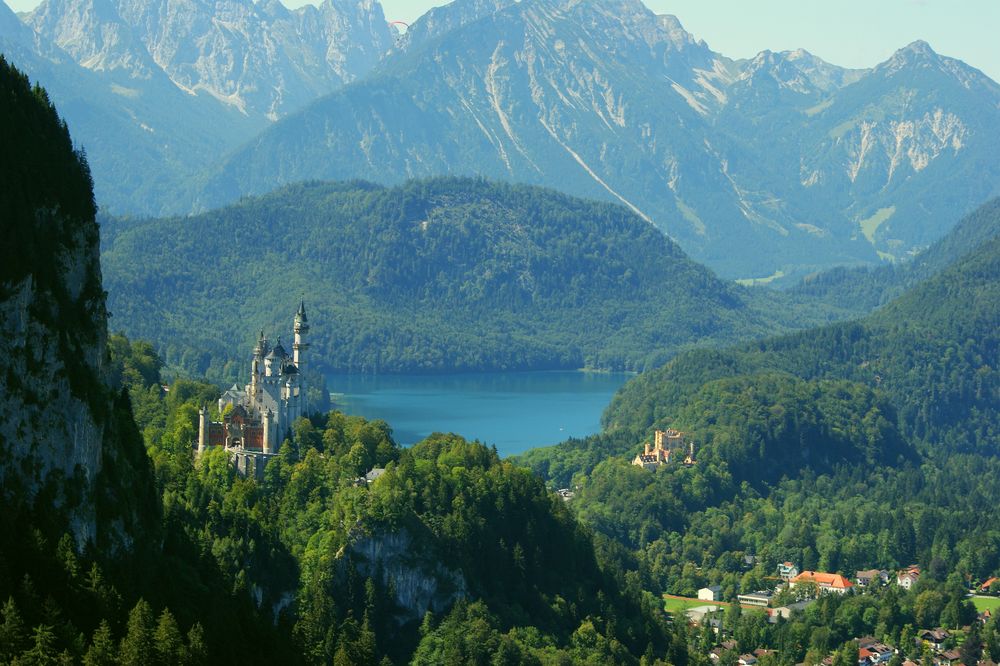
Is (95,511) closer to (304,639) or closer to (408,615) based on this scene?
(304,639)

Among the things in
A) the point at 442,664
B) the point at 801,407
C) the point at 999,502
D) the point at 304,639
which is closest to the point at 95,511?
the point at 304,639

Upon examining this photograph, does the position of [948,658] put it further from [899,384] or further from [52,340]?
[899,384]

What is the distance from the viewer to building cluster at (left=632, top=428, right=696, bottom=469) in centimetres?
14050

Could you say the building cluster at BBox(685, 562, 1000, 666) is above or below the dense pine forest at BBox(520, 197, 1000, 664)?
below

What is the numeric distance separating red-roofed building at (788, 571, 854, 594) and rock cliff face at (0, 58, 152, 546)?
56057mm

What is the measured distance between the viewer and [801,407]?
160m

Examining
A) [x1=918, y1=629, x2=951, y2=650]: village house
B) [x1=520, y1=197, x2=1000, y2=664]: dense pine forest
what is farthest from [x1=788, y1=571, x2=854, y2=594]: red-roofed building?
[x1=918, y1=629, x2=951, y2=650]: village house

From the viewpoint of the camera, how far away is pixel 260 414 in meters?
90.8

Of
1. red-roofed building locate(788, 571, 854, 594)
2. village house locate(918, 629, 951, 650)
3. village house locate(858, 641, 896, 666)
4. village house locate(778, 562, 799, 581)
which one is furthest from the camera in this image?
village house locate(778, 562, 799, 581)

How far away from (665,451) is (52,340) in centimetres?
9198

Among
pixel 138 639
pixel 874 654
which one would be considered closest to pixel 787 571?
pixel 874 654

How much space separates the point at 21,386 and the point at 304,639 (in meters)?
15.3

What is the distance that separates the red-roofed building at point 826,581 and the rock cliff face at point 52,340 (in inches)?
2207

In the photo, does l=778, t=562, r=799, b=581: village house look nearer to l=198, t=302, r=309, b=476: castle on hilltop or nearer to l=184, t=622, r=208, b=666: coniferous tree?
l=198, t=302, r=309, b=476: castle on hilltop
